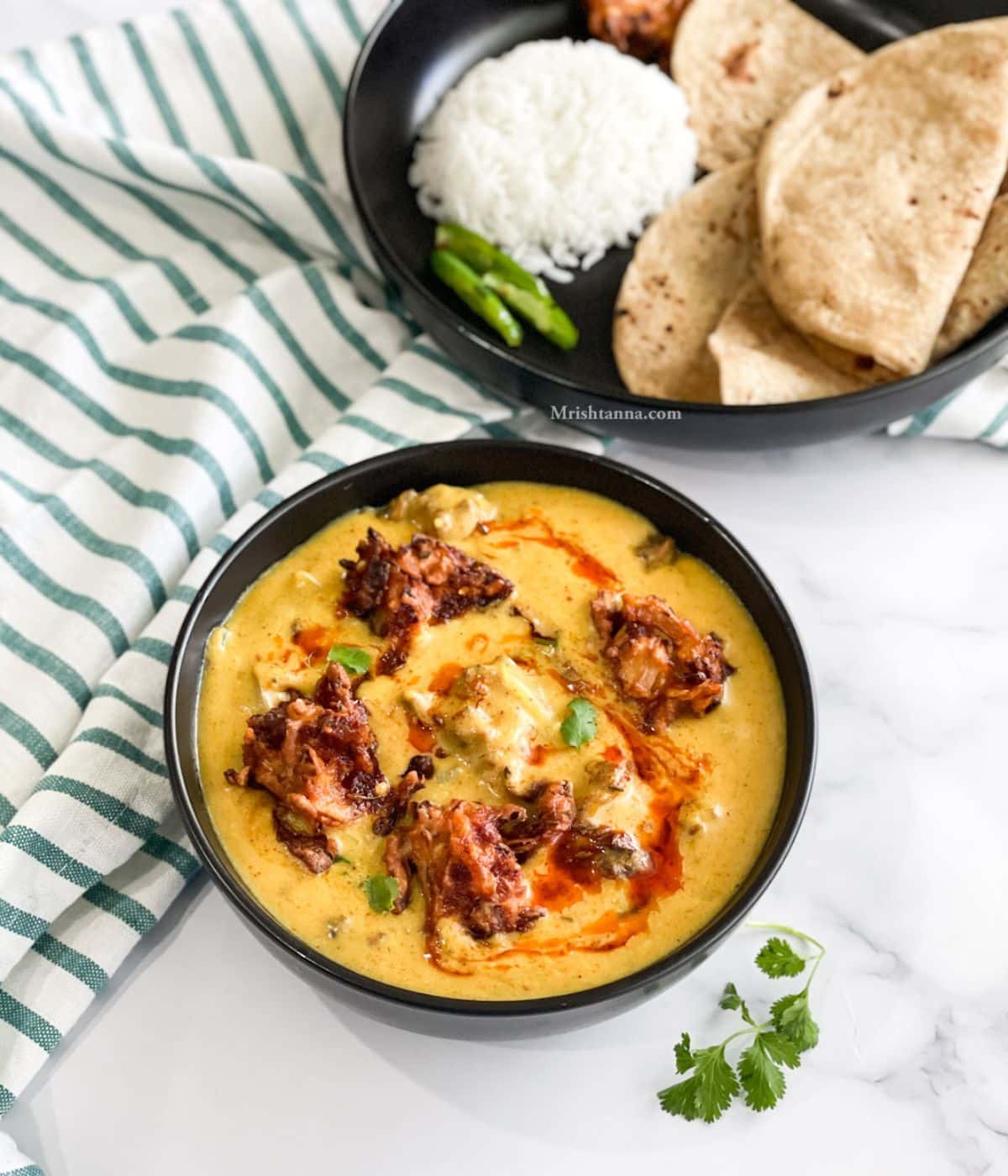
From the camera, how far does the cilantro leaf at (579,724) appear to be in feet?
10.2

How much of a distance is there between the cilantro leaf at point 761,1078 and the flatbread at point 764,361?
70.6 inches

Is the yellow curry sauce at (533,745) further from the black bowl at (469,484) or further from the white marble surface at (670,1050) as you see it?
the white marble surface at (670,1050)

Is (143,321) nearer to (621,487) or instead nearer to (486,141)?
(486,141)

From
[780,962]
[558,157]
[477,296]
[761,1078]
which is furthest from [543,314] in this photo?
[761,1078]

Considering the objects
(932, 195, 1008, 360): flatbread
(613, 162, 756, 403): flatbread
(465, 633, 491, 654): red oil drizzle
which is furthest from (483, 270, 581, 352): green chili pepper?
(465, 633, 491, 654): red oil drizzle

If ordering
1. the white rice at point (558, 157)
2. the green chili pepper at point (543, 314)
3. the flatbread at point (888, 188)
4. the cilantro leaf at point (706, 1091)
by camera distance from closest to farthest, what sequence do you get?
the cilantro leaf at point (706, 1091)
the flatbread at point (888, 188)
the green chili pepper at point (543, 314)
the white rice at point (558, 157)

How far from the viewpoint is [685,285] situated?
4402mm

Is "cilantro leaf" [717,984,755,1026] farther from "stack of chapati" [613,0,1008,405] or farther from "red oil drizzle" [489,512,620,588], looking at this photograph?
"stack of chapati" [613,0,1008,405]

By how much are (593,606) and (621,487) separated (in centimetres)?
42

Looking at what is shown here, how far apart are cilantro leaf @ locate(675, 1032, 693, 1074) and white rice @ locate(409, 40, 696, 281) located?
104 inches

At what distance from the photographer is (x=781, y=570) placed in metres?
4.06

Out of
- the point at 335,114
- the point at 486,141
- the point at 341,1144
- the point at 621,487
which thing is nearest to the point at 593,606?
the point at 621,487

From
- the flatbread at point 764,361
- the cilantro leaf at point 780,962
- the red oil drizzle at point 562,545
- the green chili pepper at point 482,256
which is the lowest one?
the cilantro leaf at point 780,962

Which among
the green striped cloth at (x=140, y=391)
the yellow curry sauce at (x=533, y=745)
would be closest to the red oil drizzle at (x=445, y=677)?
the yellow curry sauce at (x=533, y=745)
